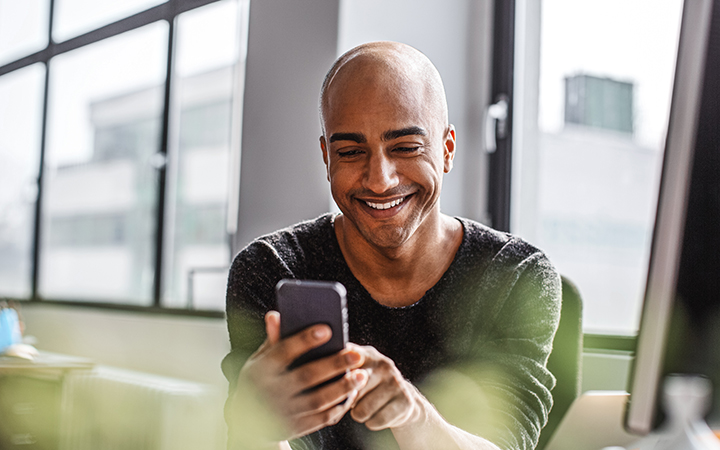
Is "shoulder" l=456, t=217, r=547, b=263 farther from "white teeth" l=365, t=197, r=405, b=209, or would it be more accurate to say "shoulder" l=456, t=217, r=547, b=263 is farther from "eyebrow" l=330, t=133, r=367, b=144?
"eyebrow" l=330, t=133, r=367, b=144

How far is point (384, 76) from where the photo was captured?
122cm

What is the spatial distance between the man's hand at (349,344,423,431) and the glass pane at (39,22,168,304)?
8.94ft

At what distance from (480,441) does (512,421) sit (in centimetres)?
9

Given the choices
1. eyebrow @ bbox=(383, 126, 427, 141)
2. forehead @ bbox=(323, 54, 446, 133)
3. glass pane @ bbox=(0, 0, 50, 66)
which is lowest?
eyebrow @ bbox=(383, 126, 427, 141)

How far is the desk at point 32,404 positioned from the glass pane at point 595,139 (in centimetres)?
188

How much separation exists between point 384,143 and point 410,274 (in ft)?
0.98

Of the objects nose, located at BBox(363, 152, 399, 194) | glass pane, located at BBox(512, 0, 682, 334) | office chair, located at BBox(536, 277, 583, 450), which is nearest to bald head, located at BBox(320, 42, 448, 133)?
nose, located at BBox(363, 152, 399, 194)

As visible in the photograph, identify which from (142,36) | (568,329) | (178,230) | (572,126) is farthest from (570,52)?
(142,36)

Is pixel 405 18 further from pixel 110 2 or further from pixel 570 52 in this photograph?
pixel 110 2

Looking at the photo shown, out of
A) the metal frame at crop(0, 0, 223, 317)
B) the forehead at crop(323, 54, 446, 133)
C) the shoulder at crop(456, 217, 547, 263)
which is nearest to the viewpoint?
the forehead at crop(323, 54, 446, 133)

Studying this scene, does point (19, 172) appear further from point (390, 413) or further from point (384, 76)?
point (390, 413)

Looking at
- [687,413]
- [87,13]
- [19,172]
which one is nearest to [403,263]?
[687,413]

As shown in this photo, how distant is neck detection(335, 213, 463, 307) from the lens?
134 centimetres

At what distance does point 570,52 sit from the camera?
86.8 inches
